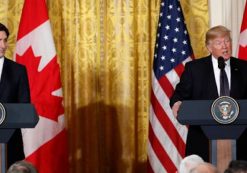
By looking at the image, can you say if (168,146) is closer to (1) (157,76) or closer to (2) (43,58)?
(1) (157,76)

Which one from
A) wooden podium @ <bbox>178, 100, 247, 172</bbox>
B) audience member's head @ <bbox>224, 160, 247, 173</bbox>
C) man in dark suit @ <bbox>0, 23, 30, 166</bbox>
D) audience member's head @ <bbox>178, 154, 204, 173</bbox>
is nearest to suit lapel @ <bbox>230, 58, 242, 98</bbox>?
wooden podium @ <bbox>178, 100, 247, 172</bbox>

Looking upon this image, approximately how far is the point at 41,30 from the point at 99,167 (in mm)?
1573

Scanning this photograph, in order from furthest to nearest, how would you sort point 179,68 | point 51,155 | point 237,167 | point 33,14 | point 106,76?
point 106,76
point 179,68
point 33,14
point 51,155
point 237,167

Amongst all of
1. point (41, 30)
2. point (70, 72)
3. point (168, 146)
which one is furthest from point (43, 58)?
point (168, 146)

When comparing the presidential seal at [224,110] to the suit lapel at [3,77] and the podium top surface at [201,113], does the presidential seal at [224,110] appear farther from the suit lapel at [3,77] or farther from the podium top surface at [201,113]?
the suit lapel at [3,77]

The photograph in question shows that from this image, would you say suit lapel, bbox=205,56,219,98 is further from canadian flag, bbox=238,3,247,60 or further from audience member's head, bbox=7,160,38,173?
audience member's head, bbox=7,160,38,173

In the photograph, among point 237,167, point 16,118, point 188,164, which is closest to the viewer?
point 237,167

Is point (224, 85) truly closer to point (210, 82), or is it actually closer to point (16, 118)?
point (210, 82)

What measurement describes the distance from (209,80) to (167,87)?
4.57ft

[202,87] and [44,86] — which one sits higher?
[202,87]

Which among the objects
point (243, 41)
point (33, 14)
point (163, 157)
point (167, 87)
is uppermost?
point (33, 14)

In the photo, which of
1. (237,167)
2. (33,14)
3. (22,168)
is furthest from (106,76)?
(237,167)

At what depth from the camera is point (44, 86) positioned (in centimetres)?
568

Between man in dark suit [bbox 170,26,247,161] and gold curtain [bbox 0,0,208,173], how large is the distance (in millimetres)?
1912
